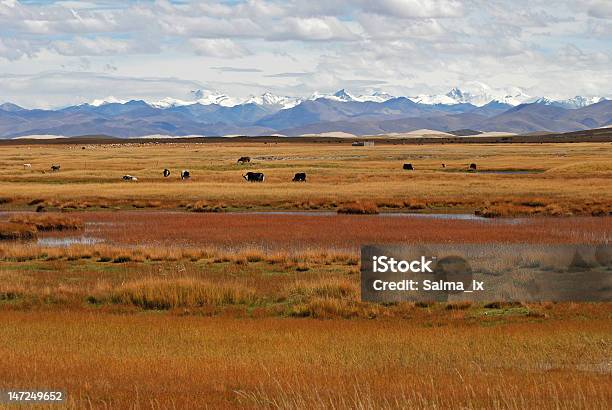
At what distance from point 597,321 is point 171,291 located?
11.2 meters

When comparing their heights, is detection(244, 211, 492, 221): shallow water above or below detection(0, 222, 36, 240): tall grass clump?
below

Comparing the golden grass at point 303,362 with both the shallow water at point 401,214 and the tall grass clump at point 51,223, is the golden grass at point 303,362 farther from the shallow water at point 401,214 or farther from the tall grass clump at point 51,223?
the shallow water at point 401,214

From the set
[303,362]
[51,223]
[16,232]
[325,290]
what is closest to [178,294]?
[325,290]

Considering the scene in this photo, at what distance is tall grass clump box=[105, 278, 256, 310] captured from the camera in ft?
71.1

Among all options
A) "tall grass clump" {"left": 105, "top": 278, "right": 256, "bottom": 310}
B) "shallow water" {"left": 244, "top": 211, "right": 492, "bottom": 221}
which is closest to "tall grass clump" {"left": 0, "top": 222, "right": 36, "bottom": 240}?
"shallow water" {"left": 244, "top": 211, "right": 492, "bottom": 221}

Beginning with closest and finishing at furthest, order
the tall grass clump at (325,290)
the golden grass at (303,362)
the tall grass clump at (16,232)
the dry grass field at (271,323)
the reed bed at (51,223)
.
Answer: the golden grass at (303,362) → the dry grass field at (271,323) → the tall grass clump at (325,290) → the tall grass clump at (16,232) → the reed bed at (51,223)

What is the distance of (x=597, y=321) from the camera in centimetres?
1898

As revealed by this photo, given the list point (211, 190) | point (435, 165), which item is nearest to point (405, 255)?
point (211, 190)

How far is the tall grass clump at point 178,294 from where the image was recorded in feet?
71.1

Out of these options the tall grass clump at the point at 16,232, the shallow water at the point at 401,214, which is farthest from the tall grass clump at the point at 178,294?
the shallow water at the point at 401,214

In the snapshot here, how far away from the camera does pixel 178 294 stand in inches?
864

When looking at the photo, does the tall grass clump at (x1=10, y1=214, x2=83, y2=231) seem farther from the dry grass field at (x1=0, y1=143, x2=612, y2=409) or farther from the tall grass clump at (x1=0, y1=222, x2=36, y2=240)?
the tall grass clump at (x1=0, y1=222, x2=36, y2=240)

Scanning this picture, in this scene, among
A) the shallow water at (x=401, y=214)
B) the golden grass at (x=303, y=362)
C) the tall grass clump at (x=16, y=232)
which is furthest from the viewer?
the shallow water at (x=401, y=214)

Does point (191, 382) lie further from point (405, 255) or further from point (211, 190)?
point (211, 190)
